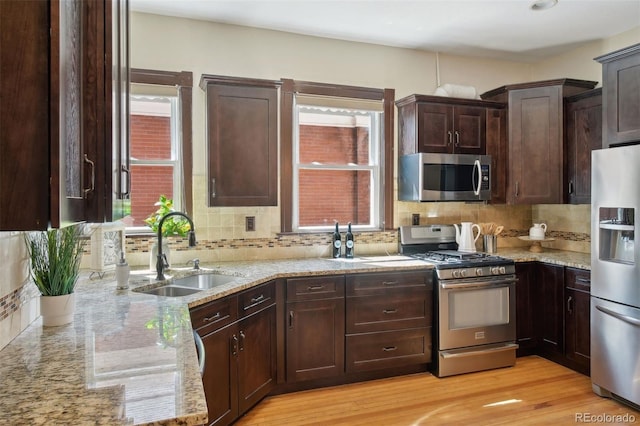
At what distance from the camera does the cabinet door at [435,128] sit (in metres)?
3.67

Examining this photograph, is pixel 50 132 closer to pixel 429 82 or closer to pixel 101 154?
pixel 101 154

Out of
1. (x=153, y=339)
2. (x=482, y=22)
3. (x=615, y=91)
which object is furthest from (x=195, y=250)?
(x=615, y=91)

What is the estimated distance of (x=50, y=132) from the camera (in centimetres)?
86

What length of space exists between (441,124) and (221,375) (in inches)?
107

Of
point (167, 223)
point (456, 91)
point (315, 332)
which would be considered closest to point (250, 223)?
point (167, 223)

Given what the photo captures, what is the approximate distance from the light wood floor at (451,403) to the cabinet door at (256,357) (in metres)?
0.15

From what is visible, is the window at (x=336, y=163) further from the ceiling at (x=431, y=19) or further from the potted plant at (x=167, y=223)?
the potted plant at (x=167, y=223)

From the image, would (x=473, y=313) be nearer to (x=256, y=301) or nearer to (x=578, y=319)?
(x=578, y=319)

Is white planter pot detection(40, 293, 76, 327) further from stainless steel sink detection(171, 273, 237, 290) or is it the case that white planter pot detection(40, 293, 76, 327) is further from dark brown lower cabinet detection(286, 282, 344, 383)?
dark brown lower cabinet detection(286, 282, 344, 383)

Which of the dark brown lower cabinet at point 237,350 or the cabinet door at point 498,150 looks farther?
the cabinet door at point 498,150

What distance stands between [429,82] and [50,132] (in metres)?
3.77

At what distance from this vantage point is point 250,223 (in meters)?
3.52

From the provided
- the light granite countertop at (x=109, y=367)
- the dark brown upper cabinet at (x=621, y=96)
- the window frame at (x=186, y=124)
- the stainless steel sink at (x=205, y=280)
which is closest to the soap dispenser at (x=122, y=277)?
the light granite countertop at (x=109, y=367)

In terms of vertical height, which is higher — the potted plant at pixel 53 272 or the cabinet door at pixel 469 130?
the cabinet door at pixel 469 130
